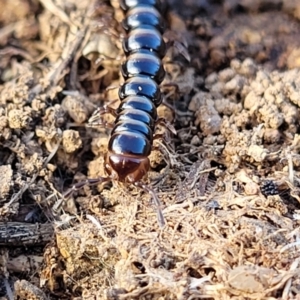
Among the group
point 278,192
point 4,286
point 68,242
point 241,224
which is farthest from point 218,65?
point 4,286

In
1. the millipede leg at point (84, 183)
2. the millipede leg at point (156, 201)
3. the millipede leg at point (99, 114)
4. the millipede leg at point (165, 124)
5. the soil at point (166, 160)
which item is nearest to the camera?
the soil at point (166, 160)

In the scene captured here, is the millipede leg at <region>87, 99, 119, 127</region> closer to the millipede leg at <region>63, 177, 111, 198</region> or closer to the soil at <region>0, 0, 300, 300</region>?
the soil at <region>0, 0, 300, 300</region>

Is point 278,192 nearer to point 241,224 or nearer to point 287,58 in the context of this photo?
point 241,224

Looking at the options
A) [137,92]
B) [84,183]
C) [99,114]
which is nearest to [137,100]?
[137,92]

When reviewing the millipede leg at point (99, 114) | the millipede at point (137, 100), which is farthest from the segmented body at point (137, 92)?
the millipede leg at point (99, 114)

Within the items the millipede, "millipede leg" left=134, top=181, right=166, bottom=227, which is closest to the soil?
"millipede leg" left=134, top=181, right=166, bottom=227

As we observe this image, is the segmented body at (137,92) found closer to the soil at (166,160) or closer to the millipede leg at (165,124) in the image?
the millipede leg at (165,124)

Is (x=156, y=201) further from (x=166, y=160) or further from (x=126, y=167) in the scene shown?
(x=166, y=160)

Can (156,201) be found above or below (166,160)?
below
